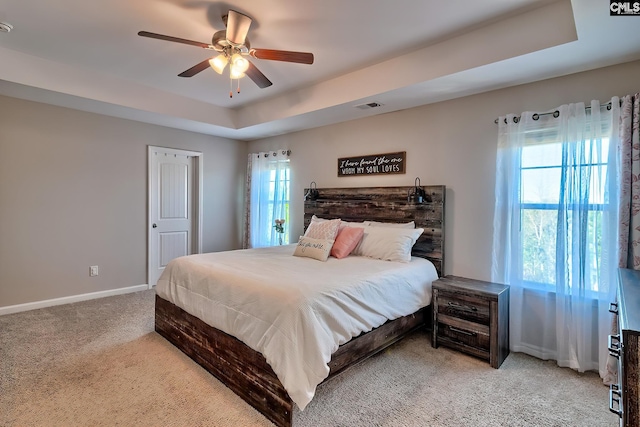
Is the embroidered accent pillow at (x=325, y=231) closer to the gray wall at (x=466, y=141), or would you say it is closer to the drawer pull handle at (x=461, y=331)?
the gray wall at (x=466, y=141)

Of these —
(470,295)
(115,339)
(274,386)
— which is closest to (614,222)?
(470,295)

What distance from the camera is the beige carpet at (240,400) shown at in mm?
1875

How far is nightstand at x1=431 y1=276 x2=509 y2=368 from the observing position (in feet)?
8.23

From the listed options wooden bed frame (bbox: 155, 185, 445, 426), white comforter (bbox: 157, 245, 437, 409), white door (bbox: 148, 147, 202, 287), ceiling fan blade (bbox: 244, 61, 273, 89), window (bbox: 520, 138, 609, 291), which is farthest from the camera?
white door (bbox: 148, 147, 202, 287)

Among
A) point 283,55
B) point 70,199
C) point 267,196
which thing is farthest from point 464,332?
point 70,199

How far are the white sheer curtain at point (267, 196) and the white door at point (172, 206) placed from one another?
0.86m

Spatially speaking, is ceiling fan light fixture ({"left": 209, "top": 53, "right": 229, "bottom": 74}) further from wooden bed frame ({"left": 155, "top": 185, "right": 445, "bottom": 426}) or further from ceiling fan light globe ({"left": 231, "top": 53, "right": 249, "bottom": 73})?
wooden bed frame ({"left": 155, "top": 185, "right": 445, "bottom": 426})

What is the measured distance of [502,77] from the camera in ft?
8.84

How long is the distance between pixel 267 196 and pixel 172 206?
1454 mm

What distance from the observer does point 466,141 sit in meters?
3.17

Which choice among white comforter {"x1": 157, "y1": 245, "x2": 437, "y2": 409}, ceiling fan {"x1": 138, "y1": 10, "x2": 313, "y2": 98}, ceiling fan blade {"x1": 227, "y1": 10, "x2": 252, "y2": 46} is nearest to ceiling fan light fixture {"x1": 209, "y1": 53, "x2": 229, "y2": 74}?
ceiling fan {"x1": 138, "y1": 10, "x2": 313, "y2": 98}

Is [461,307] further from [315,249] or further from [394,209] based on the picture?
[315,249]

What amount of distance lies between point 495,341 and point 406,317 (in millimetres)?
692

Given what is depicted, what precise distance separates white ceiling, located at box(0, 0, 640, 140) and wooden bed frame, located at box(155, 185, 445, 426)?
1.08 m
